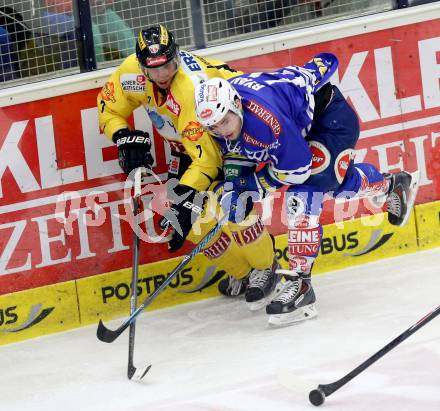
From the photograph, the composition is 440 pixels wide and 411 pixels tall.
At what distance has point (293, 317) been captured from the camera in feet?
15.2

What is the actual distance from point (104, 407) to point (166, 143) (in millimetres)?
1676

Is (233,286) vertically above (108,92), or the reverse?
(108,92)

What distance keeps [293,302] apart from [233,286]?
2.05ft

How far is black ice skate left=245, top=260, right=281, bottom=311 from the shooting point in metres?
4.96

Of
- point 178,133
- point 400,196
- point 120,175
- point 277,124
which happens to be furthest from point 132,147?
point 400,196

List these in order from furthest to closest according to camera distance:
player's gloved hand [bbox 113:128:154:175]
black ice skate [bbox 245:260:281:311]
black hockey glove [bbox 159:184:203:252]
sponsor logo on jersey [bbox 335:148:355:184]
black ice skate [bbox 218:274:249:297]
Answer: black ice skate [bbox 218:274:249:297]
black ice skate [bbox 245:260:281:311]
player's gloved hand [bbox 113:128:154:175]
sponsor logo on jersey [bbox 335:148:355:184]
black hockey glove [bbox 159:184:203:252]

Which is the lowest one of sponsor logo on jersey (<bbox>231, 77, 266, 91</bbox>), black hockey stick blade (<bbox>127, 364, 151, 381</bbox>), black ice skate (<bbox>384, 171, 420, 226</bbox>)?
black hockey stick blade (<bbox>127, 364, 151, 381</bbox>)

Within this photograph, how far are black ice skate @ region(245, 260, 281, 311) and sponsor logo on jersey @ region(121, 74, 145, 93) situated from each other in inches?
41.5

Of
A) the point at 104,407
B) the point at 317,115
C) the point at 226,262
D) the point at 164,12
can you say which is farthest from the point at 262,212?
the point at 104,407

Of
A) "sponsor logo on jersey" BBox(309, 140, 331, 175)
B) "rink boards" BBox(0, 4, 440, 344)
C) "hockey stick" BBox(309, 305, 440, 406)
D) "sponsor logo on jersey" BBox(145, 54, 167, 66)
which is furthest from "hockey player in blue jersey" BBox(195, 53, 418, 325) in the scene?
"hockey stick" BBox(309, 305, 440, 406)

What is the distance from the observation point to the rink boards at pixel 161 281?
16.6 feet

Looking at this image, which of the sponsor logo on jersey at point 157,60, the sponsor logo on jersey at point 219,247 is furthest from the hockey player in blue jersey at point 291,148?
the sponsor logo on jersey at point 157,60

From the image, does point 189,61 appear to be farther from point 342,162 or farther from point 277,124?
point 342,162

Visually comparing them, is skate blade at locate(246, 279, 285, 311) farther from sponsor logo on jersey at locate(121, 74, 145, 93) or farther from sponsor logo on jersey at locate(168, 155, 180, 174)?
sponsor logo on jersey at locate(121, 74, 145, 93)
